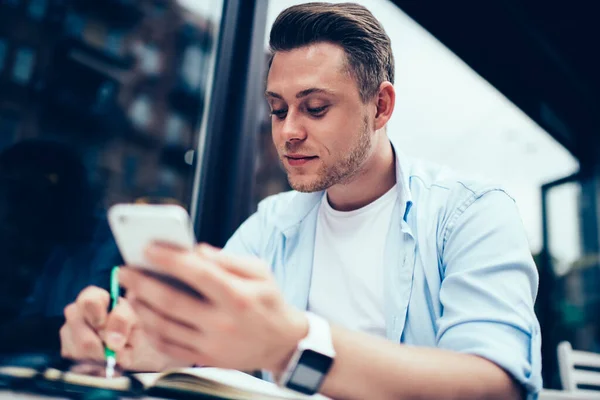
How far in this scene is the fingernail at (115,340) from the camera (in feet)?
2.58

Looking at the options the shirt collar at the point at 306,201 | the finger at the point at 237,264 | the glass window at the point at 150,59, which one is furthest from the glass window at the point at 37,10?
the finger at the point at 237,264

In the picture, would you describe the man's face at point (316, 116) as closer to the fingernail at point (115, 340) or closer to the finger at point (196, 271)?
the fingernail at point (115, 340)

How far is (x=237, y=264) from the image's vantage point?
0.44 m

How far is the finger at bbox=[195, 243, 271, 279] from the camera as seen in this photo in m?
0.43

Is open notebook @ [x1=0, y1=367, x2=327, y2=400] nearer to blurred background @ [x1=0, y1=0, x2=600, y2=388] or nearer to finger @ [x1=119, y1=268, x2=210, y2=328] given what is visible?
finger @ [x1=119, y1=268, x2=210, y2=328]

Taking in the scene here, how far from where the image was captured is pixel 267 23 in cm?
184

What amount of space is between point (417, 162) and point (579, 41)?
3.12 metres

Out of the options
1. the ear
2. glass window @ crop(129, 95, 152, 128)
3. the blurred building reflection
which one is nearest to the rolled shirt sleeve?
the ear

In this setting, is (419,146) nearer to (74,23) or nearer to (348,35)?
(348,35)

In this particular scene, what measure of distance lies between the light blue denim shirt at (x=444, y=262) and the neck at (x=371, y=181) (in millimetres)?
59

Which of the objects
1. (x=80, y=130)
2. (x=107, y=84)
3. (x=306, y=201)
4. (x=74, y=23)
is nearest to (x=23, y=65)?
(x=74, y=23)

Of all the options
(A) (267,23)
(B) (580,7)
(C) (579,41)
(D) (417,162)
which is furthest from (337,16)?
(C) (579,41)

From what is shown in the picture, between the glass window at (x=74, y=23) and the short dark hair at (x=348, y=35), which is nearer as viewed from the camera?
the short dark hair at (x=348, y=35)

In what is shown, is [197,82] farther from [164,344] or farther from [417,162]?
[164,344]
